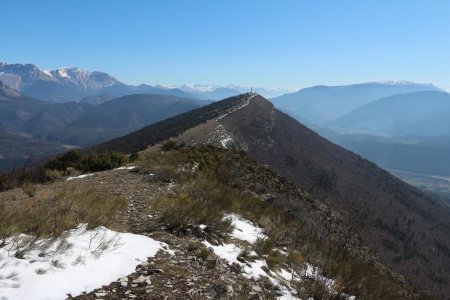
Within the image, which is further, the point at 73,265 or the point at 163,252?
the point at 163,252

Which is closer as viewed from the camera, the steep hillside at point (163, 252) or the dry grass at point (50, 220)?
the steep hillside at point (163, 252)

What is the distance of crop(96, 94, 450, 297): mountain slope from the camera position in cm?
6244

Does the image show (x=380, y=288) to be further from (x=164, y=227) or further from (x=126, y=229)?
(x=126, y=229)

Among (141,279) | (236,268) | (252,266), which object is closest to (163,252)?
(141,279)

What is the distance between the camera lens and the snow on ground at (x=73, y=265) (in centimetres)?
555

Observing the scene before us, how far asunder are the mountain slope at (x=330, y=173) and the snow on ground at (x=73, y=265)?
4371 centimetres

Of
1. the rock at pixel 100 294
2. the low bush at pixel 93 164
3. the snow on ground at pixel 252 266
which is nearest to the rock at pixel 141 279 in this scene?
the rock at pixel 100 294

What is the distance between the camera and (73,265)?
21.1 ft

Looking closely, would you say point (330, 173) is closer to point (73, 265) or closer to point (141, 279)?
point (141, 279)

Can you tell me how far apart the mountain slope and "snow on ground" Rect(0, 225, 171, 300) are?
43711 mm

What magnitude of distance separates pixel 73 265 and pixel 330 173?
80450 mm

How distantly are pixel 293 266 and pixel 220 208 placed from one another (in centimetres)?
397

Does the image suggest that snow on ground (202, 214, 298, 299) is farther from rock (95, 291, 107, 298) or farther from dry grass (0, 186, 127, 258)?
rock (95, 291, 107, 298)

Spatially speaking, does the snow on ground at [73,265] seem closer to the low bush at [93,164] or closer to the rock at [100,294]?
the rock at [100,294]
